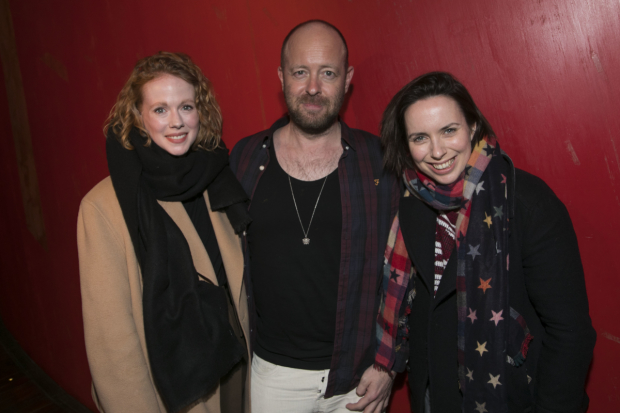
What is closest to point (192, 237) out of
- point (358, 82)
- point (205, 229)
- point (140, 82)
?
point (205, 229)

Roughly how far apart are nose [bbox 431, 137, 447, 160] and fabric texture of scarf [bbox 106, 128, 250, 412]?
90 centimetres

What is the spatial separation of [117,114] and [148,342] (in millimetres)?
898

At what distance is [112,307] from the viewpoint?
4.50 feet

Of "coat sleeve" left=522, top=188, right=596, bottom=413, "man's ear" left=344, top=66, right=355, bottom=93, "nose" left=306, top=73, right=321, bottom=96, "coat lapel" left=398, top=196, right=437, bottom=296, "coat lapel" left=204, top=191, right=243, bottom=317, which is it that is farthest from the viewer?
"man's ear" left=344, top=66, right=355, bottom=93

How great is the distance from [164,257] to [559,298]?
1331 mm

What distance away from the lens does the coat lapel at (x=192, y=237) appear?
1.56 m

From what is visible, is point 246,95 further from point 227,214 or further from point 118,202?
point 118,202

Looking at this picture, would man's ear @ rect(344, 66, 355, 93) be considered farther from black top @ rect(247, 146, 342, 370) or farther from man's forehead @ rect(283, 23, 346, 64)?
black top @ rect(247, 146, 342, 370)

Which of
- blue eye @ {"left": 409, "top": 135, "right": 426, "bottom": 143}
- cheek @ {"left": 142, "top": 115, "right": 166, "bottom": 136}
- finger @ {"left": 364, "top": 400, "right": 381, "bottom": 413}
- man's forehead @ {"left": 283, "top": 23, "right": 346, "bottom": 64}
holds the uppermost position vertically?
man's forehead @ {"left": 283, "top": 23, "right": 346, "bottom": 64}

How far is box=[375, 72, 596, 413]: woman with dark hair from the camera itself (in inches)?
49.2

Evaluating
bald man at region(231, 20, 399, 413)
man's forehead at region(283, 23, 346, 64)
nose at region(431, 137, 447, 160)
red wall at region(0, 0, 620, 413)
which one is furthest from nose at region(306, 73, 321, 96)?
nose at region(431, 137, 447, 160)

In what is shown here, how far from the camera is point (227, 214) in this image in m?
1.72

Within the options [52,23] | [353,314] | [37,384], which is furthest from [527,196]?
[37,384]

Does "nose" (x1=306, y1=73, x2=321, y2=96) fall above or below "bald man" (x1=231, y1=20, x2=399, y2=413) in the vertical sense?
above
